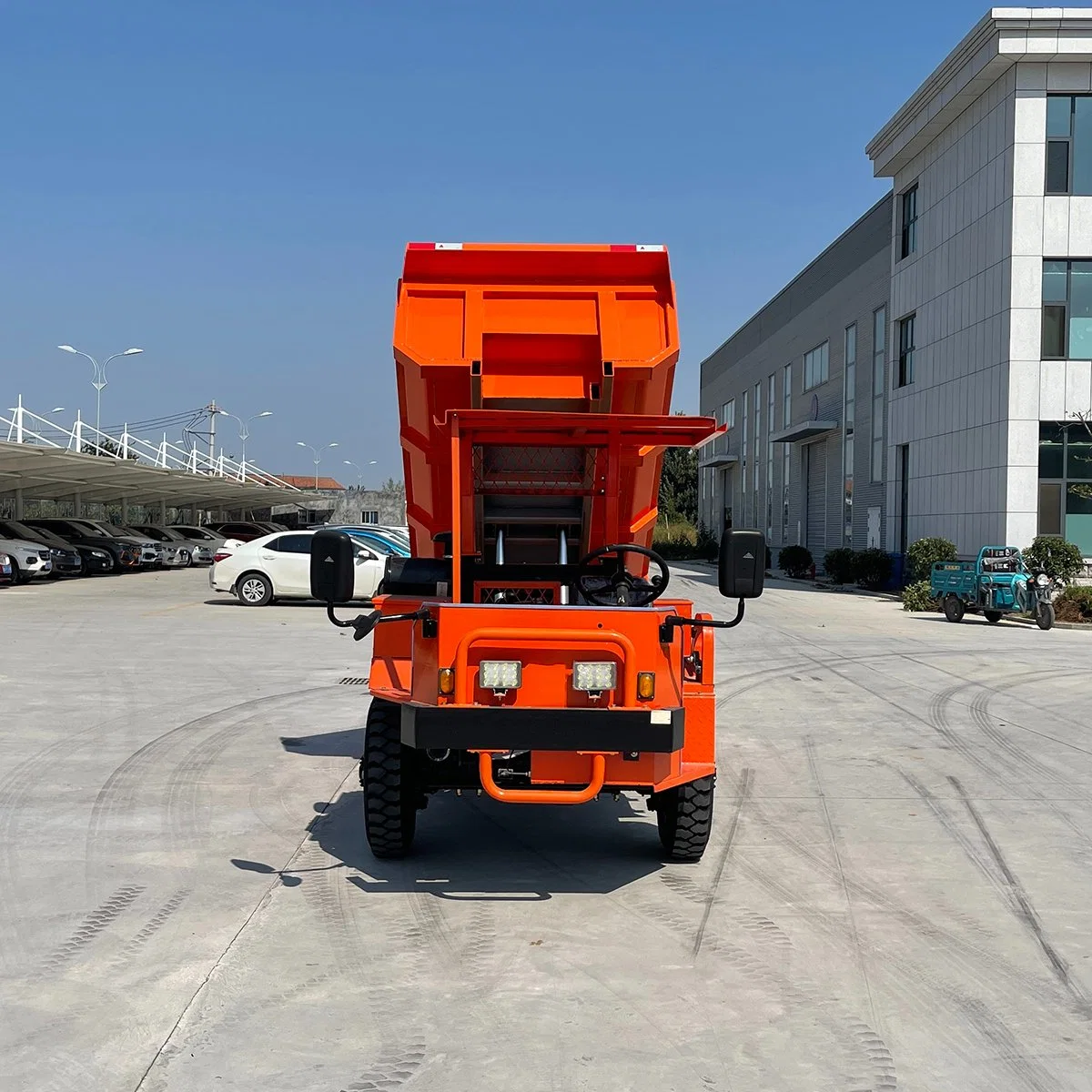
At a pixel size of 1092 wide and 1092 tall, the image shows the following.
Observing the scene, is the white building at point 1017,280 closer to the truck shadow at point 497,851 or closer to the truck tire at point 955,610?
the truck tire at point 955,610

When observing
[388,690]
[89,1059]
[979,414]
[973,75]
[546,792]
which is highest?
[973,75]

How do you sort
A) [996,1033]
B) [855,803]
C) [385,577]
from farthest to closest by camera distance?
[855,803] < [385,577] < [996,1033]

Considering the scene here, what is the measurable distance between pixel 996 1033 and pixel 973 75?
97.5 ft

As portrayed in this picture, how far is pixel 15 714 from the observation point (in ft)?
35.1

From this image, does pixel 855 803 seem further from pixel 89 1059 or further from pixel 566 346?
pixel 89 1059

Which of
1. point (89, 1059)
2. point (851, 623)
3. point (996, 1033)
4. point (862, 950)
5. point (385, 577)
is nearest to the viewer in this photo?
point (89, 1059)

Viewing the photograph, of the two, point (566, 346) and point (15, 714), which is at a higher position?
point (566, 346)

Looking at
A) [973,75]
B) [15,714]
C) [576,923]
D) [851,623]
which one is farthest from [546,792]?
[973,75]

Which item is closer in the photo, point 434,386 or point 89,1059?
point 89,1059

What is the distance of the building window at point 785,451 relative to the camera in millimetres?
52125

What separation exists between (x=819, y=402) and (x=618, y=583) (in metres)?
41.8

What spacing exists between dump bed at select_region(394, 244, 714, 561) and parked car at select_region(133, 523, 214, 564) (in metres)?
38.7

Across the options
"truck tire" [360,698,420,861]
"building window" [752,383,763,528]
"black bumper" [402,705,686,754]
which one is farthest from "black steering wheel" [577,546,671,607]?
"building window" [752,383,763,528]

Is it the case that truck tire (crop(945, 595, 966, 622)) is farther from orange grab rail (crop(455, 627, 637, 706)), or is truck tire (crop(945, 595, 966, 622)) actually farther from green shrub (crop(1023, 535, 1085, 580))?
orange grab rail (crop(455, 627, 637, 706))
